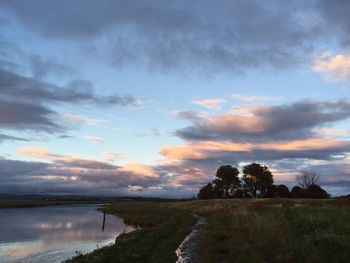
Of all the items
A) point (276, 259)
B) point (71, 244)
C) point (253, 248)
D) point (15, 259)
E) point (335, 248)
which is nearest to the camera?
point (335, 248)

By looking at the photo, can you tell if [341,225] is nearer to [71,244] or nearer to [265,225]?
[265,225]

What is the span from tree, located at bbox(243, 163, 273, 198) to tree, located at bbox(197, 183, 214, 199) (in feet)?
47.0

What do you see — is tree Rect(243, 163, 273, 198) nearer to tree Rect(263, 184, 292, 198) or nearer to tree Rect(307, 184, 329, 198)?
tree Rect(263, 184, 292, 198)

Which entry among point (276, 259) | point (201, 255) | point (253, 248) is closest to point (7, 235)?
point (201, 255)

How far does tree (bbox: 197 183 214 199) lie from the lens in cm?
16162

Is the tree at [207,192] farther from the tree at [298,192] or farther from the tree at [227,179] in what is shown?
the tree at [298,192]

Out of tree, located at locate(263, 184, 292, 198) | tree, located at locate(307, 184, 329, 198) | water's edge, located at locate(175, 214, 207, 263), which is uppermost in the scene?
tree, located at locate(263, 184, 292, 198)

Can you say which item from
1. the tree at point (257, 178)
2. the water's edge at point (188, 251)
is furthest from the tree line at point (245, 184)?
the water's edge at point (188, 251)

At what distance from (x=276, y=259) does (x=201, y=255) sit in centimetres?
632

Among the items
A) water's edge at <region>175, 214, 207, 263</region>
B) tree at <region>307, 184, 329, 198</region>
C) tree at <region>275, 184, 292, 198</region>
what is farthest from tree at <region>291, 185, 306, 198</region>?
water's edge at <region>175, 214, 207, 263</region>

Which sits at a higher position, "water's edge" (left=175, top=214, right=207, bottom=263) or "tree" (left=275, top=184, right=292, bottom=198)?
"tree" (left=275, top=184, right=292, bottom=198)

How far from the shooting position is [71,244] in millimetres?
41375

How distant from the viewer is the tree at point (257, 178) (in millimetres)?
150250

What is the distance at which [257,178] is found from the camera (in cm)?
15100
